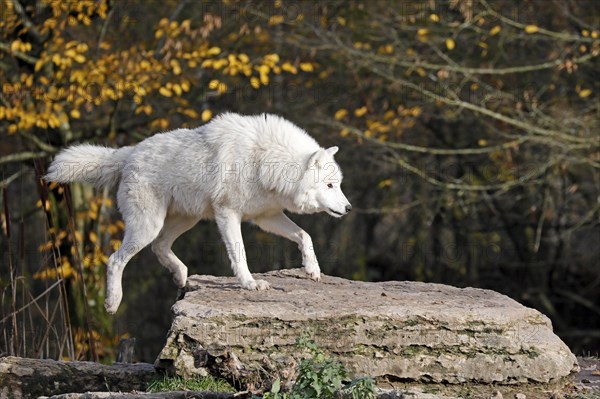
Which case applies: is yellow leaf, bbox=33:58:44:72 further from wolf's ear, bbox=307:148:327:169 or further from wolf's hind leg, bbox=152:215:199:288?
wolf's ear, bbox=307:148:327:169

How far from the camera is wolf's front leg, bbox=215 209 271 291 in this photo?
696 cm

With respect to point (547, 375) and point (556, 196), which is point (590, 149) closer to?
point (556, 196)

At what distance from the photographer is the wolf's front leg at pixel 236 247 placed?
6965mm

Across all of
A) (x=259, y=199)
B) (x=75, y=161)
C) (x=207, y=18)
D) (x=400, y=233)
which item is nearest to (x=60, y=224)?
(x=207, y=18)

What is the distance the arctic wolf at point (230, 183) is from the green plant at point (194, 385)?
97cm

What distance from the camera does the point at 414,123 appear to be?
1471cm

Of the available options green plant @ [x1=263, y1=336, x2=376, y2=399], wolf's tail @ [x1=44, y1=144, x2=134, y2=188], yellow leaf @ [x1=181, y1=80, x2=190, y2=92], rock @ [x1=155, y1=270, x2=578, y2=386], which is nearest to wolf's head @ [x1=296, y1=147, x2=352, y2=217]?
rock @ [x1=155, y1=270, x2=578, y2=386]

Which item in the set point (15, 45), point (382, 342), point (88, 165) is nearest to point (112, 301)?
point (88, 165)

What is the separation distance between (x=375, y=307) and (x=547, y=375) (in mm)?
1248

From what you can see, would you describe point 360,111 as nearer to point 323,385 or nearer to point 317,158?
point 317,158

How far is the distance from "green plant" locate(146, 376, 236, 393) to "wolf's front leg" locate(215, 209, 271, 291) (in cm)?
97

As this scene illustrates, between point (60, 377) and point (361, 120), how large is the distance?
888 cm

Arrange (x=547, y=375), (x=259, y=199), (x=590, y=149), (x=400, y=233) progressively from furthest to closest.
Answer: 1. (x=400, y=233)
2. (x=590, y=149)
3. (x=259, y=199)
4. (x=547, y=375)

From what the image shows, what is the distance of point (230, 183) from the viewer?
7.01 meters
